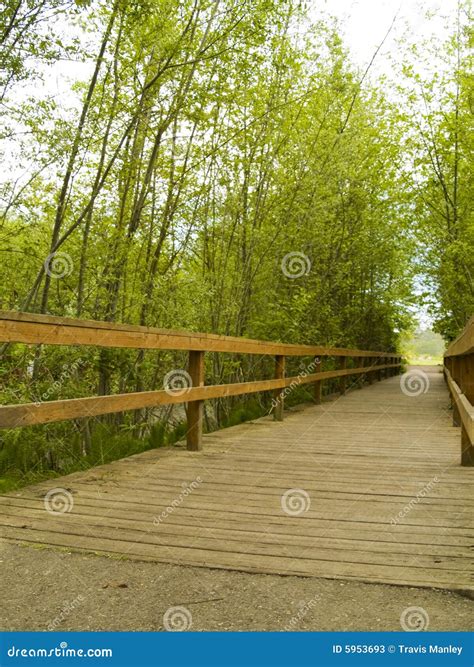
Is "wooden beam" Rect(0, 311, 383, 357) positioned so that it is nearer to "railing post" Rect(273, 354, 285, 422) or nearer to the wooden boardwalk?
the wooden boardwalk

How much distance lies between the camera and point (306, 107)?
8.45 m

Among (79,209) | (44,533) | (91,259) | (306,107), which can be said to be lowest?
(44,533)

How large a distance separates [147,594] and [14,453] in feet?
8.52

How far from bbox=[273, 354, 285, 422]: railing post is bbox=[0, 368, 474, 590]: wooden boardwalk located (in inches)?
77.5

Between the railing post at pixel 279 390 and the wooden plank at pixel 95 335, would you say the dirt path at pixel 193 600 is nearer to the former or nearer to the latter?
the wooden plank at pixel 95 335

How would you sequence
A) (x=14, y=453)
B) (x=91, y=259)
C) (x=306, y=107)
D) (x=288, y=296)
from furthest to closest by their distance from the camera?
(x=288, y=296) → (x=306, y=107) → (x=91, y=259) → (x=14, y=453)

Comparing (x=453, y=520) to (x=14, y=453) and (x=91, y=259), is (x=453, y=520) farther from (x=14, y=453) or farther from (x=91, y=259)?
(x=91, y=259)

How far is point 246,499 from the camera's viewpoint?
3.78m

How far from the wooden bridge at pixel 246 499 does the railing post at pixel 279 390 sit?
1.69 meters

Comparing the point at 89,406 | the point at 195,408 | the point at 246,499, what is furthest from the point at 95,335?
the point at 195,408

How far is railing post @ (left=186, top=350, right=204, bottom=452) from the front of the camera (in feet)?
17.1

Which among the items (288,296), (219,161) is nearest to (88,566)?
(219,161)

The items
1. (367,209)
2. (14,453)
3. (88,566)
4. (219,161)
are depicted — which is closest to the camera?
(88,566)
